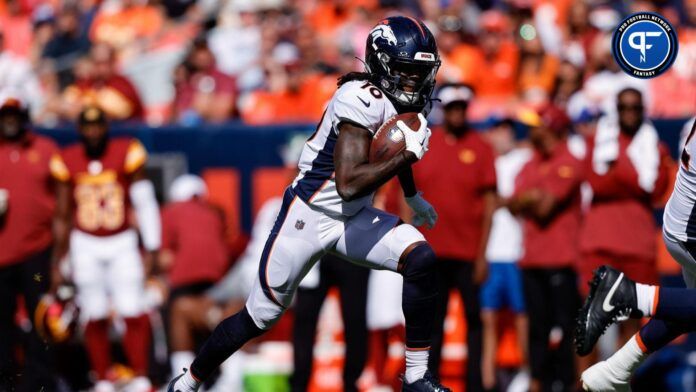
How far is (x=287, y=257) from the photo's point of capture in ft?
22.6

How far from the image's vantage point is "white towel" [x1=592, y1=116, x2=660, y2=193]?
30.6 ft

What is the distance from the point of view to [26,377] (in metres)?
9.77

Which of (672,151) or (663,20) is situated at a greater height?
(663,20)

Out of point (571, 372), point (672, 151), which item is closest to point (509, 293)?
point (571, 372)

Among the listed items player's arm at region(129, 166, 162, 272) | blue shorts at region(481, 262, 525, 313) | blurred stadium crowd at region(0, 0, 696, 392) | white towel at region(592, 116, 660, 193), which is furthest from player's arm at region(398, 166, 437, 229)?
player's arm at region(129, 166, 162, 272)

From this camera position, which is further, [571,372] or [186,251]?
[186,251]

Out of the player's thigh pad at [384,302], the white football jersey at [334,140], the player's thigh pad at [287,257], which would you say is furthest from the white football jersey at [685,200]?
the player's thigh pad at [384,302]

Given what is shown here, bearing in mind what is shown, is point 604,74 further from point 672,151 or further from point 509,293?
point 509,293

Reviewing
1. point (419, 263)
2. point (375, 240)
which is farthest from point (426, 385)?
point (375, 240)

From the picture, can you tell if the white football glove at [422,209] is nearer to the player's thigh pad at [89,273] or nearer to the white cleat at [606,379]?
the white cleat at [606,379]

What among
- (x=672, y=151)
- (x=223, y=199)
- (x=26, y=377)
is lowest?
(x=26, y=377)

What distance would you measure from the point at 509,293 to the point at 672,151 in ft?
5.46

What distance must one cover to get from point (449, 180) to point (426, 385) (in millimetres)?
3103

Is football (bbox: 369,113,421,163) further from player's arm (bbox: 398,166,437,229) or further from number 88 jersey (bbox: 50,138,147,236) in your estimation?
number 88 jersey (bbox: 50,138,147,236)
